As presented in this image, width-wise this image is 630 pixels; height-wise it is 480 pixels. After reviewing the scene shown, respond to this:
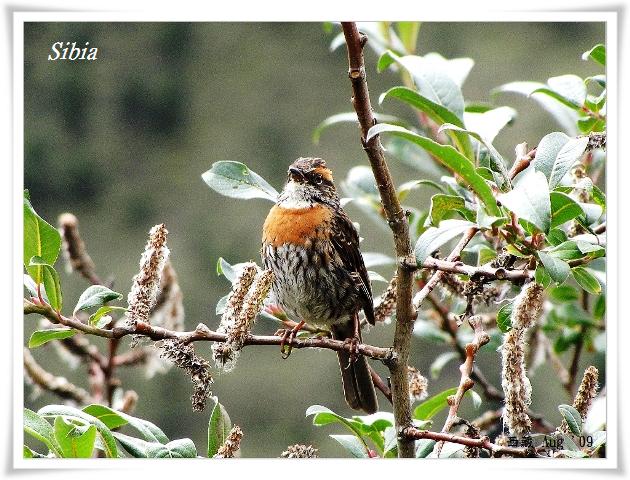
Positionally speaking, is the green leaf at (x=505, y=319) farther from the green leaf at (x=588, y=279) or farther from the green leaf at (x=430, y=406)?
the green leaf at (x=430, y=406)

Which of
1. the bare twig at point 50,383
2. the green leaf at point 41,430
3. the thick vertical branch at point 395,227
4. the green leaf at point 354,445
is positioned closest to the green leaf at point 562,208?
the thick vertical branch at point 395,227

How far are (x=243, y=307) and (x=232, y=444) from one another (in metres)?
0.31

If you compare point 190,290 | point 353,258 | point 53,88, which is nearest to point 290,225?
point 353,258

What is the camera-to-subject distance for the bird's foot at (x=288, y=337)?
1878 millimetres

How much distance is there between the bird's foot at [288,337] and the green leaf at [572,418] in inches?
24.1

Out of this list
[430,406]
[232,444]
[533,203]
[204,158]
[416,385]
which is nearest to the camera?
[533,203]

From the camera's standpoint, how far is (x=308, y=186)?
2.81m

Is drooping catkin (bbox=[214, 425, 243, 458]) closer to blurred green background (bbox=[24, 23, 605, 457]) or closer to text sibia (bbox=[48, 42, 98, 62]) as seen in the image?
text sibia (bbox=[48, 42, 98, 62])

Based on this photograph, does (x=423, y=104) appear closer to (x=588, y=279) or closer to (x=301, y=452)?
(x=588, y=279)

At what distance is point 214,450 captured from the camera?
190 cm

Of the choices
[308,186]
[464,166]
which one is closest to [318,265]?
[308,186]

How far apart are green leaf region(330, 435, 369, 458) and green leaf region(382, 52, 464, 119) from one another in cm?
81

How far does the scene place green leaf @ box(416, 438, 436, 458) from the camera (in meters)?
1.92
